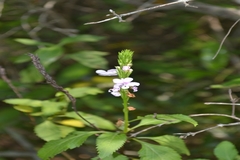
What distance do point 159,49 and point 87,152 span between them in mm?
900

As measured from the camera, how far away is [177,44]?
→ 275cm

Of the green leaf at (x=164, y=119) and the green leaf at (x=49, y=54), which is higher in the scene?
the green leaf at (x=49, y=54)

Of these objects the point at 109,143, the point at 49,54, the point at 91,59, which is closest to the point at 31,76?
the point at 49,54

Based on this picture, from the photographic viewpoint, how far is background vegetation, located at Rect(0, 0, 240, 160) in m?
1.89

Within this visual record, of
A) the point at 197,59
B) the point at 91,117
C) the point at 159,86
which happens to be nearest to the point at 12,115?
the point at 91,117

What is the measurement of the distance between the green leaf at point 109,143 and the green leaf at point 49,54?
0.65 meters

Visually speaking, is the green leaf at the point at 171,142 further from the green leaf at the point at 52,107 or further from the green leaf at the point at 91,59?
the green leaf at the point at 91,59

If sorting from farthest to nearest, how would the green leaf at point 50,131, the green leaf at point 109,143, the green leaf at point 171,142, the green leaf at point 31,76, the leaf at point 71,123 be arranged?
the green leaf at point 31,76 → the leaf at point 71,123 → the green leaf at point 50,131 → the green leaf at point 171,142 → the green leaf at point 109,143

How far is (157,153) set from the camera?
47.0 inches

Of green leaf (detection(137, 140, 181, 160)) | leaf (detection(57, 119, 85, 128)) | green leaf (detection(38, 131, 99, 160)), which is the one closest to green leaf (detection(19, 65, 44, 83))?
leaf (detection(57, 119, 85, 128))

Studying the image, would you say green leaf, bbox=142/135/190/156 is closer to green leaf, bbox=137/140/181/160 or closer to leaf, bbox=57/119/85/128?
green leaf, bbox=137/140/181/160

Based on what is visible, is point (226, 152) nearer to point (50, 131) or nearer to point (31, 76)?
point (50, 131)

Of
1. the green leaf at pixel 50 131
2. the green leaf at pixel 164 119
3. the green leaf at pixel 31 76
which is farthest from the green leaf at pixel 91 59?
the green leaf at pixel 164 119

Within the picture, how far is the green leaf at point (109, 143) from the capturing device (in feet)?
3.69
